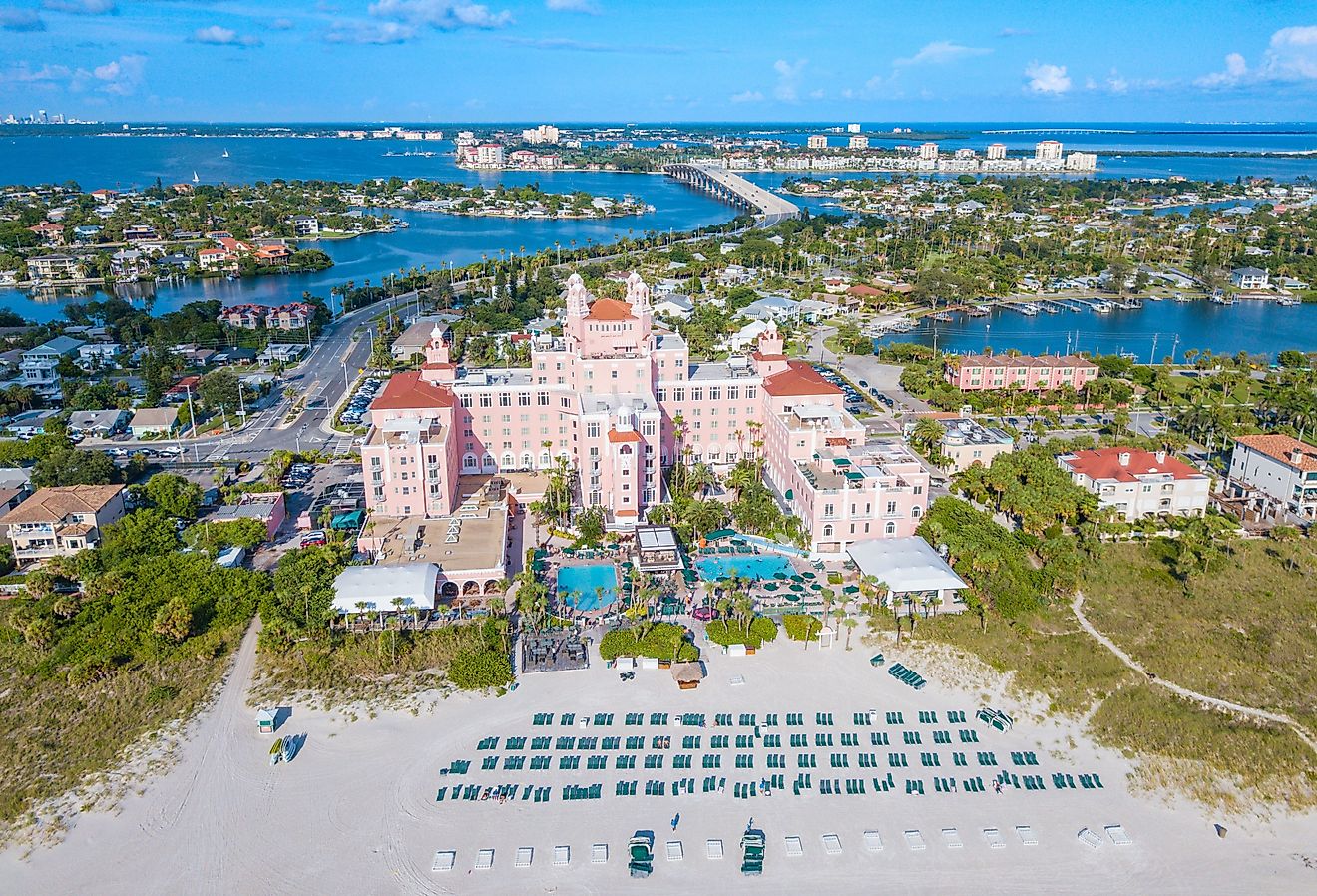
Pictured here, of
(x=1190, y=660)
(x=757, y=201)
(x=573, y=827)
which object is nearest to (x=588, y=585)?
(x=573, y=827)

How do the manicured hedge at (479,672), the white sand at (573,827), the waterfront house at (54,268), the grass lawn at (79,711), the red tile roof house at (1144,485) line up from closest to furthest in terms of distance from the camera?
the white sand at (573,827), the grass lawn at (79,711), the manicured hedge at (479,672), the red tile roof house at (1144,485), the waterfront house at (54,268)

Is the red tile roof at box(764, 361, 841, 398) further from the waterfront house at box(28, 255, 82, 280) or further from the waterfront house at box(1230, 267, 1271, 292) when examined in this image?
the waterfront house at box(28, 255, 82, 280)

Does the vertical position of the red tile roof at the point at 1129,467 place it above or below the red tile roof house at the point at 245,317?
below

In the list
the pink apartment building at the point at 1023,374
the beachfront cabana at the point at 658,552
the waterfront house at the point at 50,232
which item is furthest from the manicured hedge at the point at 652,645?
the waterfront house at the point at 50,232

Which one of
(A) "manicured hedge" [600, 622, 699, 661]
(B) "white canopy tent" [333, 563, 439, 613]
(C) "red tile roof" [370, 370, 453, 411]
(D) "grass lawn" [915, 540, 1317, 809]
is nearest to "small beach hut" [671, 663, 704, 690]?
(A) "manicured hedge" [600, 622, 699, 661]

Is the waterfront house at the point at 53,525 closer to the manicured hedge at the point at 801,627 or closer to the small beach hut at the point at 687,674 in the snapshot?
the small beach hut at the point at 687,674

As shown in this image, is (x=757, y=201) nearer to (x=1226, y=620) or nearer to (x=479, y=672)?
(x=1226, y=620)
